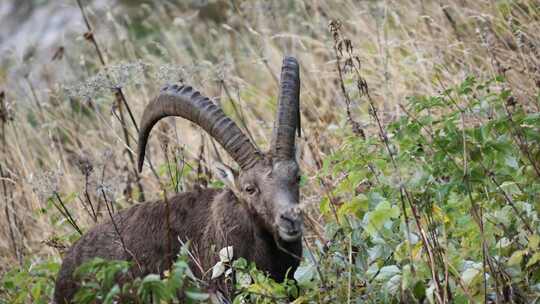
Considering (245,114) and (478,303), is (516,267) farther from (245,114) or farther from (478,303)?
(245,114)

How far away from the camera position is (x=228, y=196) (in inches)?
274

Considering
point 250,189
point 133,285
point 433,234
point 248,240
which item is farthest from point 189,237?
point 133,285

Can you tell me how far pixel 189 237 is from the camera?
696cm

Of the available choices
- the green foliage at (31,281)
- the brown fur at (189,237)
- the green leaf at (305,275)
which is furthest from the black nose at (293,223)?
the green foliage at (31,281)

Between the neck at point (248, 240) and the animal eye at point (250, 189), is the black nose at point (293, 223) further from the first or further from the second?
the animal eye at point (250, 189)

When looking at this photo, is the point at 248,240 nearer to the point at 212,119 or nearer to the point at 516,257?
the point at 212,119

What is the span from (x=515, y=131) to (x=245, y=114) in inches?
235

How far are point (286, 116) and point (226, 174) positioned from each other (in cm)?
79

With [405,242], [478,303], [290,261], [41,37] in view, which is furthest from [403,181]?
[41,37]

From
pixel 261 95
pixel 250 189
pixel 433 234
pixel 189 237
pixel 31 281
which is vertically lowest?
pixel 31 281

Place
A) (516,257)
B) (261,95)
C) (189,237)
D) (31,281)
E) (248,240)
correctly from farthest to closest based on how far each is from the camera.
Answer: (261,95), (189,237), (248,240), (31,281), (516,257)

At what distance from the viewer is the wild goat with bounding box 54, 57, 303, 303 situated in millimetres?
Answer: 6391

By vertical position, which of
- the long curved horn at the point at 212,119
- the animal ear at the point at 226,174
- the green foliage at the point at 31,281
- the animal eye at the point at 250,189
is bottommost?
the green foliage at the point at 31,281

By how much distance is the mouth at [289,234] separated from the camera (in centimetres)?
596
